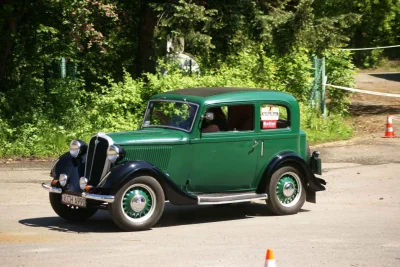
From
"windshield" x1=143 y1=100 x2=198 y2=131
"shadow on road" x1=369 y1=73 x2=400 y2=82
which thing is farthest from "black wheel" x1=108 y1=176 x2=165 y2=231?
"shadow on road" x1=369 y1=73 x2=400 y2=82

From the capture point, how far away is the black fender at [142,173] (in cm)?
1054

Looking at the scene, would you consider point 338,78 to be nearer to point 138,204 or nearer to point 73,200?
point 138,204

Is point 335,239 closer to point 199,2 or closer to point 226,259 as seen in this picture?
point 226,259

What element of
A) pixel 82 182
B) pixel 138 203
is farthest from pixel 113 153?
pixel 138 203

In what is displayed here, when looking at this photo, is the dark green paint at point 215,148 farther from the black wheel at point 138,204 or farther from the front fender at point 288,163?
the black wheel at point 138,204

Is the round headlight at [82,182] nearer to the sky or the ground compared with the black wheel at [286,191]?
nearer to the sky

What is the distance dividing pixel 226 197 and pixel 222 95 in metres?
1.40

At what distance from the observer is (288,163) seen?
12109 mm

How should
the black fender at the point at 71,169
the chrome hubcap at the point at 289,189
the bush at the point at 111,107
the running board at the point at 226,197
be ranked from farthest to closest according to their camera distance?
1. the bush at the point at 111,107
2. the chrome hubcap at the point at 289,189
3. the running board at the point at 226,197
4. the black fender at the point at 71,169

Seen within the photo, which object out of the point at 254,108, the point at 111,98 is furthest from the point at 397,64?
the point at 254,108

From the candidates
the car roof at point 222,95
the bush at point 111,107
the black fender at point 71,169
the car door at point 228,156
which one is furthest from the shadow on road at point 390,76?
the black fender at point 71,169

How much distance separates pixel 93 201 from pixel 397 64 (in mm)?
41971

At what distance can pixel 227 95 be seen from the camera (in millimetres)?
11852

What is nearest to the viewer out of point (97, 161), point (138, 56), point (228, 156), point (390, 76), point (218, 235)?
point (218, 235)
